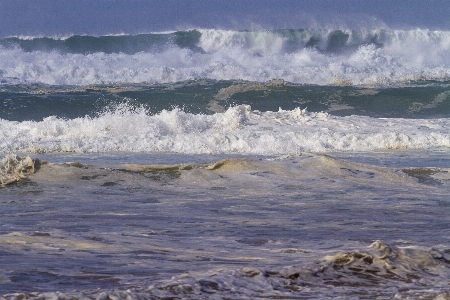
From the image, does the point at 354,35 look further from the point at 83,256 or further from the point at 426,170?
the point at 83,256

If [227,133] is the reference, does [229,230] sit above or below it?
below

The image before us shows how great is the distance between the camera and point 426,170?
6.75 metres

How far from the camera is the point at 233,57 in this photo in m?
32.4

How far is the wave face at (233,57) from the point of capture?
27.6 metres

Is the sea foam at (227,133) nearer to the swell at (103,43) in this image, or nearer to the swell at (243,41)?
the swell at (103,43)

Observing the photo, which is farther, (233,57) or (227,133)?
(233,57)

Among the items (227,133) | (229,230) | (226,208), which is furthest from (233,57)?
(229,230)

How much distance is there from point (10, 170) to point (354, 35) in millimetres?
33243

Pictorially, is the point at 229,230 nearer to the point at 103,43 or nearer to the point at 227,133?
the point at 227,133

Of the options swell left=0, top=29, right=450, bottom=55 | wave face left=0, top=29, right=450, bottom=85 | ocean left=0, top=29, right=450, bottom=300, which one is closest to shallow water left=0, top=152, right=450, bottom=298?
ocean left=0, top=29, right=450, bottom=300

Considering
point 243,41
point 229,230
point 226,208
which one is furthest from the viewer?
point 243,41

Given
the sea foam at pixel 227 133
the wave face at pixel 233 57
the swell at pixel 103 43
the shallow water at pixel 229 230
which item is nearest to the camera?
the shallow water at pixel 229 230

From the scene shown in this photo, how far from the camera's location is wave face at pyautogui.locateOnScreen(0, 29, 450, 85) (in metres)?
27.6

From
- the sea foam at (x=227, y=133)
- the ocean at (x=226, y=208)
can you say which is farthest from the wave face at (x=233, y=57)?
the ocean at (x=226, y=208)
